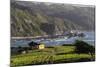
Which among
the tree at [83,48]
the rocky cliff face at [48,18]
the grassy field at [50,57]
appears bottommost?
the grassy field at [50,57]

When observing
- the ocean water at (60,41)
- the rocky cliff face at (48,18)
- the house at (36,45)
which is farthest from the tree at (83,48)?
the house at (36,45)

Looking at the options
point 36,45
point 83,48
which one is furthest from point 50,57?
point 83,48

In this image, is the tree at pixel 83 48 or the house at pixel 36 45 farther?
the tree at pixel 83 48

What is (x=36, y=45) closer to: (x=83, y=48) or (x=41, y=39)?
(x=41, y=39)

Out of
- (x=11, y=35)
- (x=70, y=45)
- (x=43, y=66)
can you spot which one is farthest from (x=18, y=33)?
(x=70, y=45)

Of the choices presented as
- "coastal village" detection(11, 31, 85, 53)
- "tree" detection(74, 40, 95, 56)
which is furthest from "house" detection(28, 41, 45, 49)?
"tree" detection(74, 40, 95, 56)

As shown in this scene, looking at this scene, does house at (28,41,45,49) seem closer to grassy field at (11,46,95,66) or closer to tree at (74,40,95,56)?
grassy field at (11,46,95,66)

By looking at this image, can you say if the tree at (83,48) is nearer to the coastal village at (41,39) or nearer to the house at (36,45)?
the coastal village at (41,39)
